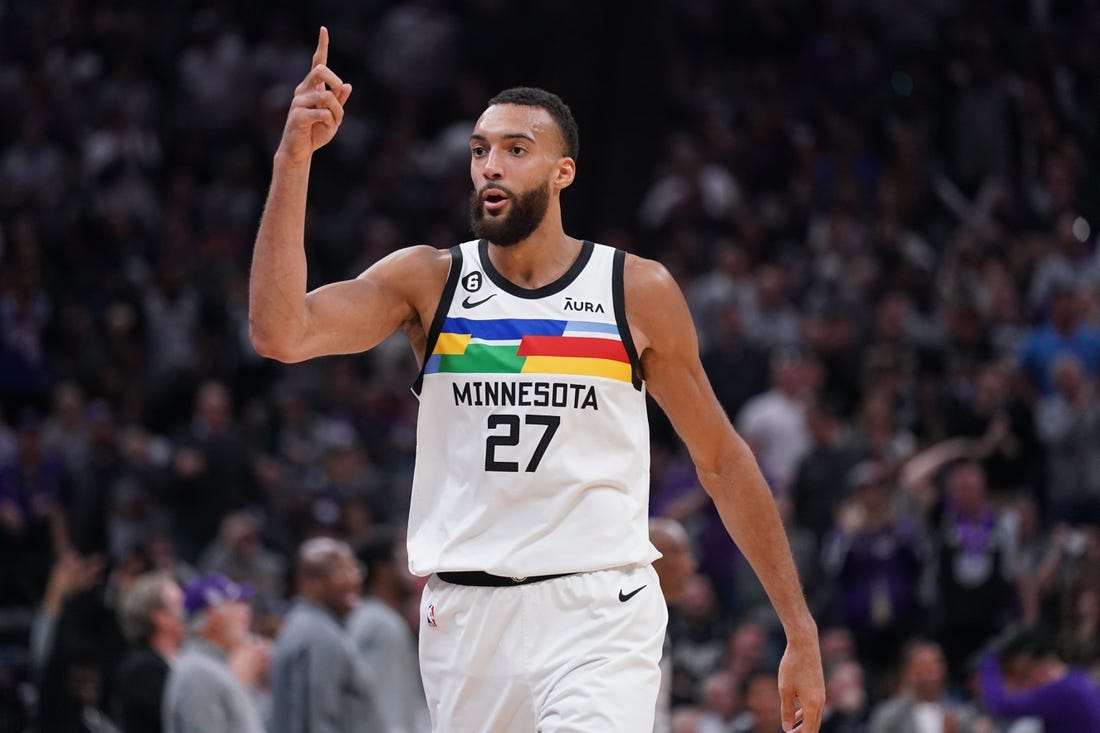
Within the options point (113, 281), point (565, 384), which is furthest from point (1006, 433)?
point (565, 384)

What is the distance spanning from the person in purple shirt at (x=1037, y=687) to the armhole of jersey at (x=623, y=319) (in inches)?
257

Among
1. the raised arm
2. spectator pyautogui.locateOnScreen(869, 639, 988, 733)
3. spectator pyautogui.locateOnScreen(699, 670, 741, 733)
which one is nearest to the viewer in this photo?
the raised arm

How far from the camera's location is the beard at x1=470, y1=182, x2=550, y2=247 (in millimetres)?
5219

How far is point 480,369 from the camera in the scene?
5125 millimetres

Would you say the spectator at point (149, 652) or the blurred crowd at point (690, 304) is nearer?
the spectator at point (149, 652)

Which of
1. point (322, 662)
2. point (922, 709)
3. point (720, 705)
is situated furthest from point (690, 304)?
point (322, 662)

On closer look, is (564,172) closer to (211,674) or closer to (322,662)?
(211,674)

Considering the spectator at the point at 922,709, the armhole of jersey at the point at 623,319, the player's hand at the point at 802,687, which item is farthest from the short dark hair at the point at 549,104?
the spectator at the point at 922,709

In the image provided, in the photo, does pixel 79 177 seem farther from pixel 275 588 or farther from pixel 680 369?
pixel 680 369

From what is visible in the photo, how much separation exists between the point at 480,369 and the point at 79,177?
14136 millimetres

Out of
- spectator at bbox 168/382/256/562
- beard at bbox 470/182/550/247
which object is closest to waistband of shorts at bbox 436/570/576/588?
beard at bbox 470/182/550/247

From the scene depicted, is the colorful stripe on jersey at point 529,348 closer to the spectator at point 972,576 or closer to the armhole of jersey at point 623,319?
the armhole of jersey at point 623,319

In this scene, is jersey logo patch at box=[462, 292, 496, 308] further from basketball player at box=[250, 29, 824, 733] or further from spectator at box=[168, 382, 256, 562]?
spectator at box=[168, 382, 256, 562]

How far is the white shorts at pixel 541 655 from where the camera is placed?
4941 millimetres
